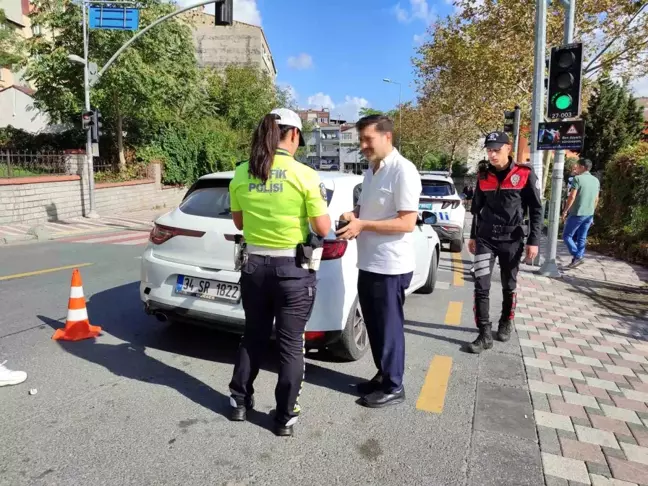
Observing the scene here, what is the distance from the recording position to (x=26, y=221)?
14188mm

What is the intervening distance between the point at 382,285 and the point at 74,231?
40.8ft

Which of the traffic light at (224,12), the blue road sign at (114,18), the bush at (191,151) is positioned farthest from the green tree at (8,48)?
the traffic light at (224,12)

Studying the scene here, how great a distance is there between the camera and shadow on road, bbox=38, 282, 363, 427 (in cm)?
349

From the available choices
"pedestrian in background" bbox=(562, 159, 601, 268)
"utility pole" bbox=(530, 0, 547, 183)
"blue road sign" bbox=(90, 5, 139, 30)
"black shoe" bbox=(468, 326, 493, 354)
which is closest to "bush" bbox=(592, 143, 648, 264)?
"pedestrian in background" bbox=(562, 159, 601, 268)

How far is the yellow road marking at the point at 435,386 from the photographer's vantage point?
11.0 feet

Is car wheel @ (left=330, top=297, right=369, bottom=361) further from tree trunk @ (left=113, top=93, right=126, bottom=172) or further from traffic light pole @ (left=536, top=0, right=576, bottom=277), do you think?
tree trunk @ (left=113, top=93, right=126, bottom=172)

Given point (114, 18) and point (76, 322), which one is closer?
point (76, 322)

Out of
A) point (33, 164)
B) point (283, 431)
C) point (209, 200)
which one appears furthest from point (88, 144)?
point (283, 431)

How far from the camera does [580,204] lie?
344 inches

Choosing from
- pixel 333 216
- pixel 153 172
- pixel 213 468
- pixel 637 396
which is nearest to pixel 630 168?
pixel 637 396

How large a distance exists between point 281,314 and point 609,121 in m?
34.4

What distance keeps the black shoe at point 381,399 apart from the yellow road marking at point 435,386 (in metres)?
0.15

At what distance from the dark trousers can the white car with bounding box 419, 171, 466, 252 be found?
6.86 meters

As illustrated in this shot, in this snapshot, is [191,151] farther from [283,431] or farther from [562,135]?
[283,431]
